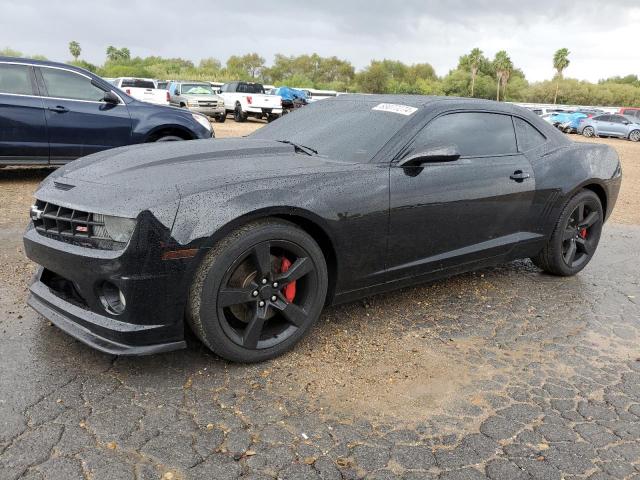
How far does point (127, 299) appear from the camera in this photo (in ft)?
8.96

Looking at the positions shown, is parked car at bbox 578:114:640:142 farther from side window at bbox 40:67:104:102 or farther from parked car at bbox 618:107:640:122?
side window at bbox 40:67:104:102

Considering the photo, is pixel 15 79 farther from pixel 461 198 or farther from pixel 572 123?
pixel 572 123

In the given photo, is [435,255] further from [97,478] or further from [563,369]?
[97,478]

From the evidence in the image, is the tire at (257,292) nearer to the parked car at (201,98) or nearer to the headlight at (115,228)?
the headlight at (115,228)

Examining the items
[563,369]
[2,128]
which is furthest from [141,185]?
[2,128]

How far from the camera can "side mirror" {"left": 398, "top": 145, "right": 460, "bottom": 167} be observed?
3.54 m

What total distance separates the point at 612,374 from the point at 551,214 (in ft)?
5.49

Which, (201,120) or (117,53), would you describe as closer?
(201,120)

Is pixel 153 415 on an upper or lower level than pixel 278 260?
lower

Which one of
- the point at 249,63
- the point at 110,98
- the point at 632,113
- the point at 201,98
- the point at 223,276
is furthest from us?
the point at 249,63

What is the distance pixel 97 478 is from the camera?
85.8 inches

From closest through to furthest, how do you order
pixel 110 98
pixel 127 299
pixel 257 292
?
1. pixel 127 299
2. pixel 257 292
3. pixel 110 98

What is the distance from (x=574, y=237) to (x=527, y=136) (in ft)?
3.54

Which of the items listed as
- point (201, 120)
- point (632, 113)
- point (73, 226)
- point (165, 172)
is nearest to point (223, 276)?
point (165, 172)
